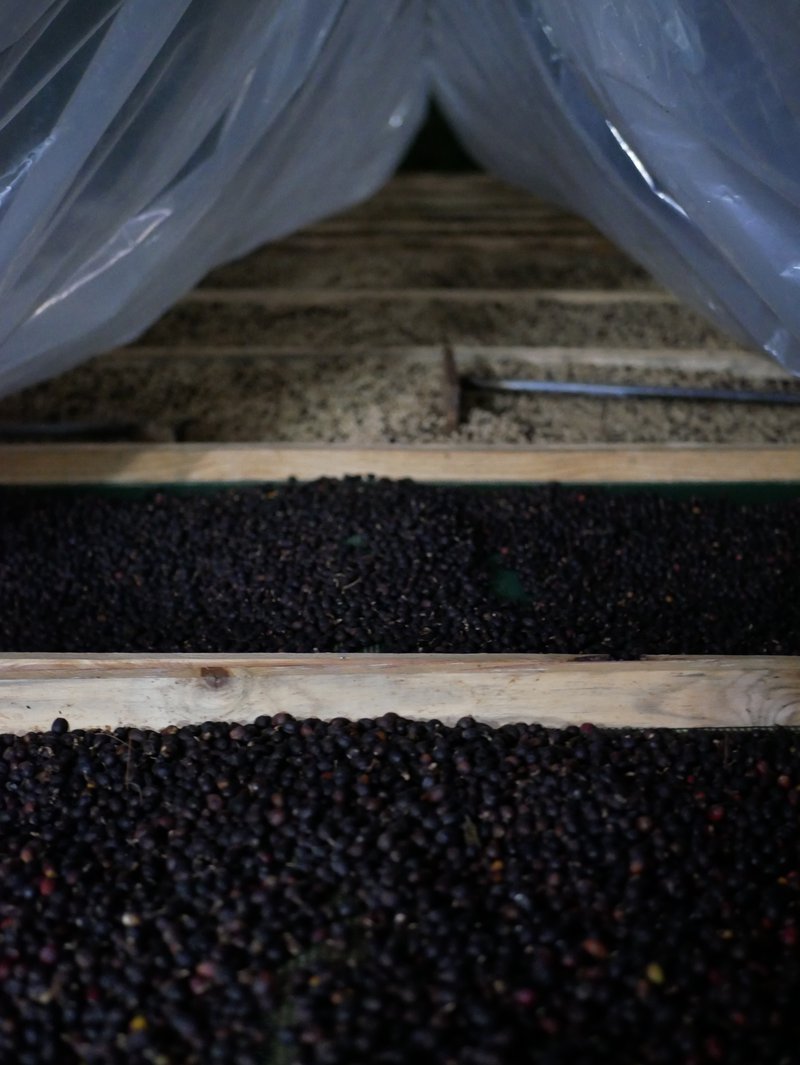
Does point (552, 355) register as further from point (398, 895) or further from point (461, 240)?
point (398, 895)

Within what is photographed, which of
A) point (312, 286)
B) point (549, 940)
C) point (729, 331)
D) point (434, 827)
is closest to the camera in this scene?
point (549, 940)

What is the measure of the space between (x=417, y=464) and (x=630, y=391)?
80cm

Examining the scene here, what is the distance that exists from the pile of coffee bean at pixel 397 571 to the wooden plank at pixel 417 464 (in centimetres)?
7

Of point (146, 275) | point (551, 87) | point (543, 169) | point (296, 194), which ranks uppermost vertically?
point (543, 169)

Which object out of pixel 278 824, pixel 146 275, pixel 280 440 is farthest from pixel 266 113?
pixel 278 824

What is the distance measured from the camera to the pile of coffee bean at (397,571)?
1.95 meters

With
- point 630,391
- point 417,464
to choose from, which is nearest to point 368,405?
point 417,464

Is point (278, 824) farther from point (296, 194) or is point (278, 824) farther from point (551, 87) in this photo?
point (296, 194)

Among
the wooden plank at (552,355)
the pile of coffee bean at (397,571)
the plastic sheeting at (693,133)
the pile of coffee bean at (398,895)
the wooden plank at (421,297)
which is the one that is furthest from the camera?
the wooden plank at (421,297)

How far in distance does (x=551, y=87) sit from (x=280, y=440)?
1.20m

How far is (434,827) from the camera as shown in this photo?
141cm

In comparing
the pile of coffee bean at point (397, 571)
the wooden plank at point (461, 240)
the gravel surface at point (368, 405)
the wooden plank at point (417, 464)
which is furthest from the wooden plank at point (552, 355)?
the wooden plank at point (461, 240)

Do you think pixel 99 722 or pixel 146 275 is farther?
pixel 146 275

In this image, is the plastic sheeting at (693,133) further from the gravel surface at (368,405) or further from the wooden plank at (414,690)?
the wooden plank at (414,690)
